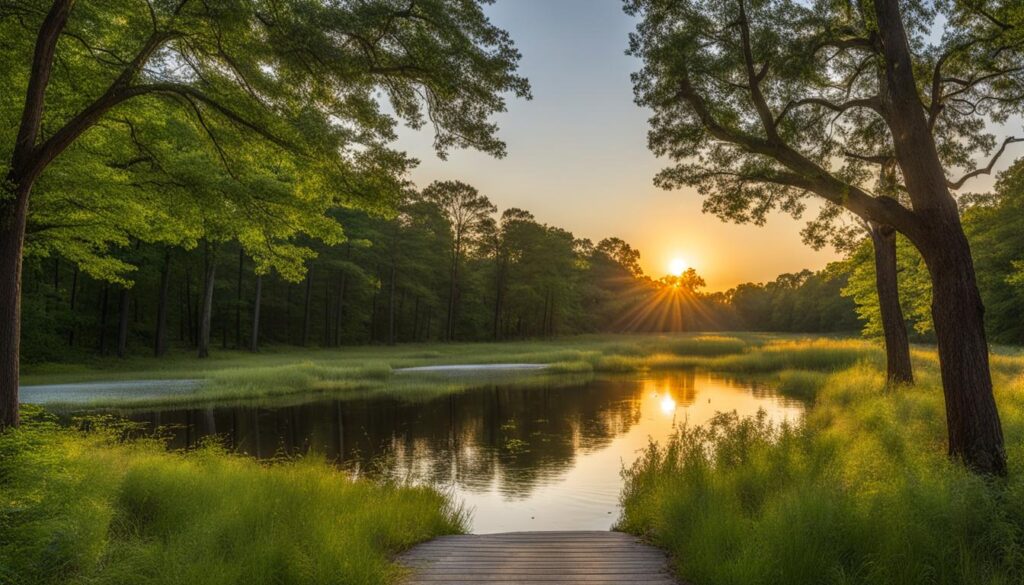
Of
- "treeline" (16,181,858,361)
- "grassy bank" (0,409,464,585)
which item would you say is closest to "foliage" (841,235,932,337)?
"treeline" (16,181,858,361)

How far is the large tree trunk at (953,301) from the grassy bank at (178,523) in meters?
6.58

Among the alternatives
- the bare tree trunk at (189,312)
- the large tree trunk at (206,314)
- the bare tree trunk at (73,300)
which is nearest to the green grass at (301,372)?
the large tree trunk at (206,314)

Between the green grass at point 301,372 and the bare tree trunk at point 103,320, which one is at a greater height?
the bare tree trunk at point 103,320

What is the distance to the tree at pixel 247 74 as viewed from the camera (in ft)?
24.3

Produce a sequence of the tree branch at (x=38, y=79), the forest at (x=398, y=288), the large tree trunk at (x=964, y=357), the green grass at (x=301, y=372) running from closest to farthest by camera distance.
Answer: the large tree trunk at (x=964, y=357) → the tree branch at (x=38, y=79) → the green grass at (x=301, y=372) → the forest at (x=398, y=288)

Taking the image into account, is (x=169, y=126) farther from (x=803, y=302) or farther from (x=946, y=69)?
(x=803, y=302)

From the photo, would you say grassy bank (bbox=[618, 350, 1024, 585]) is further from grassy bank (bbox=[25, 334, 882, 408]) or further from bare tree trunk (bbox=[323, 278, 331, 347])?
bare tree trunk (bbox=[323, 278, 331, 347])

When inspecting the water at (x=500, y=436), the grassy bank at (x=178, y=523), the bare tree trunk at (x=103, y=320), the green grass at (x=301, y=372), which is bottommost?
the water at (x=500, y=436)

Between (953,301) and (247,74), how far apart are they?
10.2 meters

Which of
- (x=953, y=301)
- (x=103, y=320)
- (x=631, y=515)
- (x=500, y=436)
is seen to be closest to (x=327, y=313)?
(x=103, y=320)

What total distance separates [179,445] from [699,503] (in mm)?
13349

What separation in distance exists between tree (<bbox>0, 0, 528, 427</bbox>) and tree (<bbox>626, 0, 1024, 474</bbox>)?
9.91 feet

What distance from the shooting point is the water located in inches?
441

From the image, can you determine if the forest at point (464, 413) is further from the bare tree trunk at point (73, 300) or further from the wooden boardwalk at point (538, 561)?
the bare tree trunk at point (73, 300)
